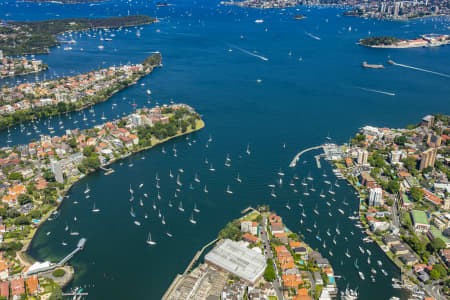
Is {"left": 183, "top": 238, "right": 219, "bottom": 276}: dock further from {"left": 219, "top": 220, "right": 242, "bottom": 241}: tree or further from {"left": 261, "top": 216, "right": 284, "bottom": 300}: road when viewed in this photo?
{"left": 261, "top": 216, "right": 284, "bottom": 300}: road

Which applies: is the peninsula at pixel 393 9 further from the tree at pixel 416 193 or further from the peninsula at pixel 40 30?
the tree at pixel 416 193

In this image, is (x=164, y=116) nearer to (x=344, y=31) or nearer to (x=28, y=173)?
(x=28, y=173)

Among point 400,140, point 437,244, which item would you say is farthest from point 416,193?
point 400,140

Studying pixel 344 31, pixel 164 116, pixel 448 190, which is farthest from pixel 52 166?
pixel 344 31

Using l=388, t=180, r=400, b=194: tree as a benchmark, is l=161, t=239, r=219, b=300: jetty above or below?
below

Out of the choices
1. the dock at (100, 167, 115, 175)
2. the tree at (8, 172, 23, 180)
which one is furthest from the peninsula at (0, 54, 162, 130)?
the dock at (100, 167, 115, 175)
